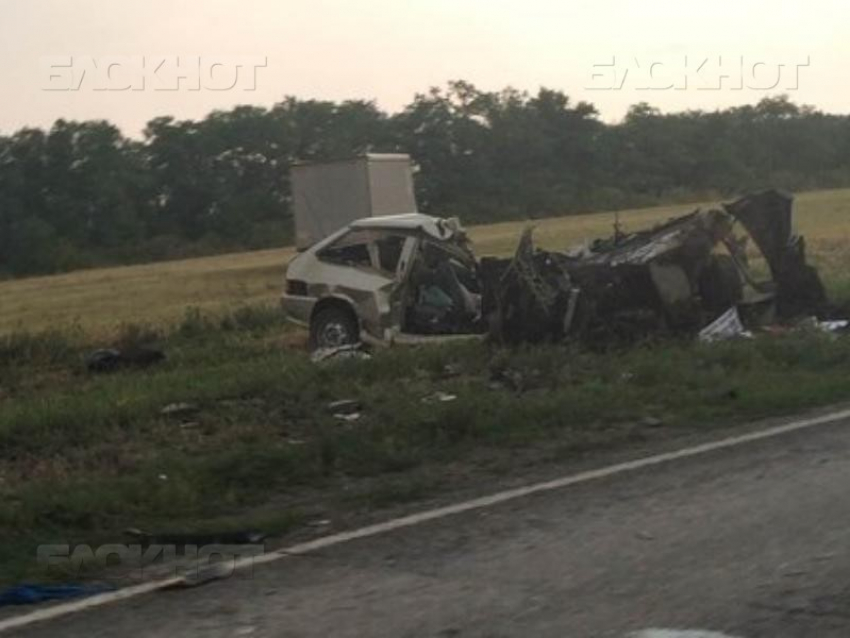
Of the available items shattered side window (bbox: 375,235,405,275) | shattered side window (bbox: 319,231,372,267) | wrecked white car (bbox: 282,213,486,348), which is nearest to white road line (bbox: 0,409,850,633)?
wrecked white car (bbox: 282,213,486,348)

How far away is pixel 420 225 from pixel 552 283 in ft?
7.09

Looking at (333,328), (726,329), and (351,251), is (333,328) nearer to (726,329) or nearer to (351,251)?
(351,251)

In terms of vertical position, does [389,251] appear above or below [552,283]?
above

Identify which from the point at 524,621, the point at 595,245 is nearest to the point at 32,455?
the point at 524,621

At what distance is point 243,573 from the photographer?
20.4ft

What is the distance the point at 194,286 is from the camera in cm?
4138

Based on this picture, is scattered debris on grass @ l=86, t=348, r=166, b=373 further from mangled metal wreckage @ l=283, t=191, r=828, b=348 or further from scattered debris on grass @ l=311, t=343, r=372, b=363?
scattered debris on grass @ l=311, t=343, r=372, b=363

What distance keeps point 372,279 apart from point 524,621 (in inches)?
457

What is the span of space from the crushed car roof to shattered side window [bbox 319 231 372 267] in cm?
14

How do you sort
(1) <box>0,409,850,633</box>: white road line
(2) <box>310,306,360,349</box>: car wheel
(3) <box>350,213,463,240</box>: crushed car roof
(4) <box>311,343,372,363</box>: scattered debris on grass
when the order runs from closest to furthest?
(1) <box>0,409,850,633</box>: white road line → (4) <box>311,343,372,363</box>: scattered debris on grass → (3) <box>350,213,463,240</box>: crushed car roof → (2) <box>310,306,360,349</box>: car wheel

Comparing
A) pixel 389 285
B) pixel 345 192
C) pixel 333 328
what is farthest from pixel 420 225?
pixel 345 192

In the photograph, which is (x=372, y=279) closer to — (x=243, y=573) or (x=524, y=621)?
(x=243, y=573)

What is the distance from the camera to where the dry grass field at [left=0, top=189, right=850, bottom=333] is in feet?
99.0

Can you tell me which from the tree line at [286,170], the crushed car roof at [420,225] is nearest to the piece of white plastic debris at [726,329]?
the crushed car roof at [420,225]
